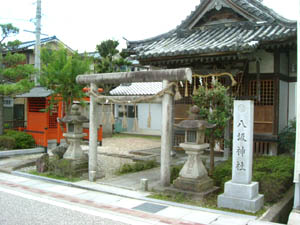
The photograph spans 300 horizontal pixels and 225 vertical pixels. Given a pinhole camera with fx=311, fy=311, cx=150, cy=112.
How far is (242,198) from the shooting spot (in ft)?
23.3

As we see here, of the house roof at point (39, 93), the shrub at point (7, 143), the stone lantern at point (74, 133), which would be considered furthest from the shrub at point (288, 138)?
the shrub at point (7, 143)

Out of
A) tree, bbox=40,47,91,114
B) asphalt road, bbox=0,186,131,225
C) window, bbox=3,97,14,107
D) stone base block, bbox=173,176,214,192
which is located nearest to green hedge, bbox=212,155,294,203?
stone base block, bbox=173,176,214,192

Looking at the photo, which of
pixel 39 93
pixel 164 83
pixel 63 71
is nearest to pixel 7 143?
pixel 39 93

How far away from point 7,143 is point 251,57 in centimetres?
1145

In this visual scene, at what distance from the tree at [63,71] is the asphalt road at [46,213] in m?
4.67

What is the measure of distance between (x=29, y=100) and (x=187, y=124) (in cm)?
1167

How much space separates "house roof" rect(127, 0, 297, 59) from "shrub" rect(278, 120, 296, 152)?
362 cm

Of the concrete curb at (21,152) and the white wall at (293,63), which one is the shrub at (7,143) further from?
the white wall at (293,63)

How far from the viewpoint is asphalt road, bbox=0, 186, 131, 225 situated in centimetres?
637

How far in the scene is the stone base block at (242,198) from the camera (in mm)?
6994

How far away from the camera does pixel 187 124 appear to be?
831 centimetres

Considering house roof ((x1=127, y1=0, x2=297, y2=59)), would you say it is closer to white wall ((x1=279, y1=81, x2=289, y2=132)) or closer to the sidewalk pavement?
white wall ((x1=279, y1=81, x2=289, y2=132))

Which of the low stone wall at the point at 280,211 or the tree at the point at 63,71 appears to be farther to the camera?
the tree at the point at 63,71

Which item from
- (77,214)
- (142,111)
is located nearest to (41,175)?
(77,214)
